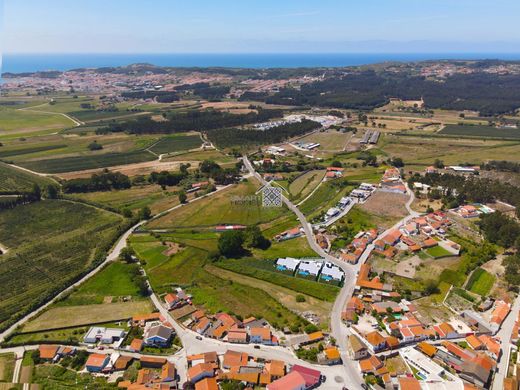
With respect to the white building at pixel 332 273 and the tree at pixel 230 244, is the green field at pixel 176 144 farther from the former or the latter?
the white building at pixel 332 273

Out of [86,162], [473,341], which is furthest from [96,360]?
[86,162]

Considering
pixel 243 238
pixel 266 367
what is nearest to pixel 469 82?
pixel 243 238

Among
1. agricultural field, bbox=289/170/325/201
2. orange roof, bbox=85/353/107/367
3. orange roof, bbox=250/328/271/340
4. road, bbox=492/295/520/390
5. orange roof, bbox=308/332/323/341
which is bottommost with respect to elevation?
road, bbox=492/295/520/390

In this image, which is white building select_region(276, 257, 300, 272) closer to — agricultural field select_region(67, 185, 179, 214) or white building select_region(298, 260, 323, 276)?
white building select_region(298, 260, 323, 276)

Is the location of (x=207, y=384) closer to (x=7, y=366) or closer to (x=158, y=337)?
(x=158, y=337)

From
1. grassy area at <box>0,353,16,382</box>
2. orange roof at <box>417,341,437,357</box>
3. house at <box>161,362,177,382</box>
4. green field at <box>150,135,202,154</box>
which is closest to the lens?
house at <box>161,362,177,382</box>

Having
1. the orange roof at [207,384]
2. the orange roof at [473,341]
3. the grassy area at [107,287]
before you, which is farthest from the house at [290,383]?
the grassy area at [107,287]

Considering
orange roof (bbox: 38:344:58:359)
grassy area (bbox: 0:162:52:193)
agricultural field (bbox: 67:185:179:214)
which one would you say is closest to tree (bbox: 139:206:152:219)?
agricultural field (bbox: 67:185:179:214)
